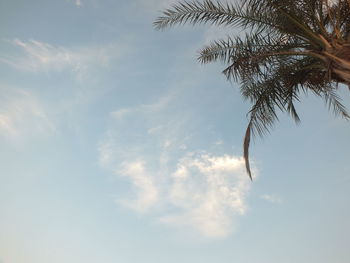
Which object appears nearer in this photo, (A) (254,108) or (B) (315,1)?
(B) (315,1)

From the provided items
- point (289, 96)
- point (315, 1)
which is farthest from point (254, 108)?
point (315, 1)

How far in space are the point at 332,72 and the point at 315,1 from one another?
6.02 ft

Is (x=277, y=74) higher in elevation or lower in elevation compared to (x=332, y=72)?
higher

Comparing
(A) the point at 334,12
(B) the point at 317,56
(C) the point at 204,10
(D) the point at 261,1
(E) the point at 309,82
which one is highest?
(C) the point at 204,10

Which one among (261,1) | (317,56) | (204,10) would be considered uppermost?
(204,10)

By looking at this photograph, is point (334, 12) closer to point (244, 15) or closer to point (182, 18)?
point (244, 15)

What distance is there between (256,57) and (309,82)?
2.18m

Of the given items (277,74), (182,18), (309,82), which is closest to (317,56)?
(277,74)

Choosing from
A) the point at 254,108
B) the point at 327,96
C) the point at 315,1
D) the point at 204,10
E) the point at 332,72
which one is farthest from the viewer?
the point at 327,96

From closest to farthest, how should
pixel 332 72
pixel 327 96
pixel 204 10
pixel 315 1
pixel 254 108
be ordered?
pixel 332 72 → pixel 315 1 → pixel 204 10 → pixel 254 108 → pixel 327 96

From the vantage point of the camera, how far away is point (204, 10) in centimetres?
650

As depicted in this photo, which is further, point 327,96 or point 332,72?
point 327,96

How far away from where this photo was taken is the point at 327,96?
8016mm

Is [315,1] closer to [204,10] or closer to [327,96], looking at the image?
[204,10]
